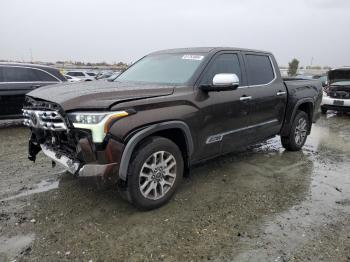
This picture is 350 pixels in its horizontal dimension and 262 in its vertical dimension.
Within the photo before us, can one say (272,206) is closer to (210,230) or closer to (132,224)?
(210,230)

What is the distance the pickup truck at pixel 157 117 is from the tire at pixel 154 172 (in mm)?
11

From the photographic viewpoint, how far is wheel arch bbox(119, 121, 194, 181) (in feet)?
10.3

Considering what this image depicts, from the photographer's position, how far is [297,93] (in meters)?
Result: 5.72

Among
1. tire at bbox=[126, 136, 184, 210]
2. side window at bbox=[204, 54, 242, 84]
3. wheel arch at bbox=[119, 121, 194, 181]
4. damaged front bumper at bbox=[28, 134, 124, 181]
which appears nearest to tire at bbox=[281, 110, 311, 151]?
side window at bbox=[204, 54, 242, 84]

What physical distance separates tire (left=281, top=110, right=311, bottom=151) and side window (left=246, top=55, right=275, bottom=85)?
1119 millimetres

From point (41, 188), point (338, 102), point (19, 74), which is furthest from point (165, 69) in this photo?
point (338, 102)

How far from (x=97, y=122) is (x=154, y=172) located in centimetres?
88

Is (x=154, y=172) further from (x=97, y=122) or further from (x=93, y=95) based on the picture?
(x=93, y=95)

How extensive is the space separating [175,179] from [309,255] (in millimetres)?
1570

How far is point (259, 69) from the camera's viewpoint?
5.05m

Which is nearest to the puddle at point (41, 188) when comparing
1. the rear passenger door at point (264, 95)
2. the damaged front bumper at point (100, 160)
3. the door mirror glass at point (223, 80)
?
the damaged front bumper at point (100, 160)

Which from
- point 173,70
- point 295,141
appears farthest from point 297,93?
point 173,70

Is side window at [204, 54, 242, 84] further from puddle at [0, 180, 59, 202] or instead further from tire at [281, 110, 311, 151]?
puddle at [0, 180, 59, 202]

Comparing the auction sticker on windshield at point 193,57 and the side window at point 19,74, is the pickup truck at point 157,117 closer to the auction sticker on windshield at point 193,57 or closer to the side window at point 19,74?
the auction sticker on windshield at point 193,57
